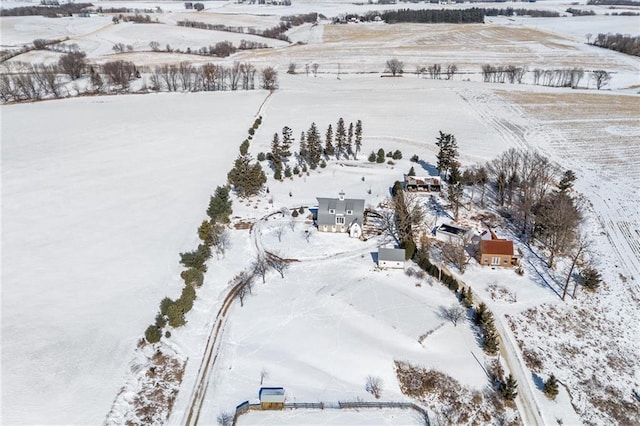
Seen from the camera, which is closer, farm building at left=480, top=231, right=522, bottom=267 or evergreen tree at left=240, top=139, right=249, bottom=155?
farm building at left=480, top=231, right=522, bottom=267

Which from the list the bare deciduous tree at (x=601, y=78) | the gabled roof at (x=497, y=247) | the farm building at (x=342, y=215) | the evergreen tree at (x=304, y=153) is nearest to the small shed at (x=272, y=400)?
the farm building at (x=342, y=215)

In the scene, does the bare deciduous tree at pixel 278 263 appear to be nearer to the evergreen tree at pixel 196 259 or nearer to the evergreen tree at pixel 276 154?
the evergreen tree at pixel 196 259

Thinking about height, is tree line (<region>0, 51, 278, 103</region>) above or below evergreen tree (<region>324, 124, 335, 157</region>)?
above

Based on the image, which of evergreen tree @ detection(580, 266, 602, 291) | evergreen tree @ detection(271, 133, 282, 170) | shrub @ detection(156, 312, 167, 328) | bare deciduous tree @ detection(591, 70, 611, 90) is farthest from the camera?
bare deciduous tree @ detection(591, 70, 611, 90)

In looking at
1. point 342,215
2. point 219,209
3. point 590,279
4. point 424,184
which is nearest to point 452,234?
point 424,184

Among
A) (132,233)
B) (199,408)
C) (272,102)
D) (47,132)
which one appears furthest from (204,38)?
(199,408)

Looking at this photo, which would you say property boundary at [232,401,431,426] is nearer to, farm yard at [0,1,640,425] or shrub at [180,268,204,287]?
farm yard at [0,1,640,425]

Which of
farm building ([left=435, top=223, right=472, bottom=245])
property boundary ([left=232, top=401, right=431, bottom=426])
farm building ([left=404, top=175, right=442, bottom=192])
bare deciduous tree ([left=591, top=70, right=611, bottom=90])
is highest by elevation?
bare deciduous tree ([left=591, top=70, right=611, bottom=90])

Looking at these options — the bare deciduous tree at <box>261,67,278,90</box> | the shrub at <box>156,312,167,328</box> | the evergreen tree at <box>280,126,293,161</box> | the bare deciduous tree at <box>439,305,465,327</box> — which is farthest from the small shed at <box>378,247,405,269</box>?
the bare deciduous tree at <box>261,67,278,90</box>

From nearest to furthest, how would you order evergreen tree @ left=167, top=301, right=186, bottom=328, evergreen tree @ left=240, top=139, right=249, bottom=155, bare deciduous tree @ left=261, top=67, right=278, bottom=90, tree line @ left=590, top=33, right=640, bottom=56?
evergreen tree @ left=167, top=301, right=186, bottom=328 → evergreen tree @ left=240, top=139, right=249, bottom=155 → bare deciduous tree @ left=261, top=67, right=278, bottom=90 → tree line @ left=590, top=33, right=640, bottom=56
